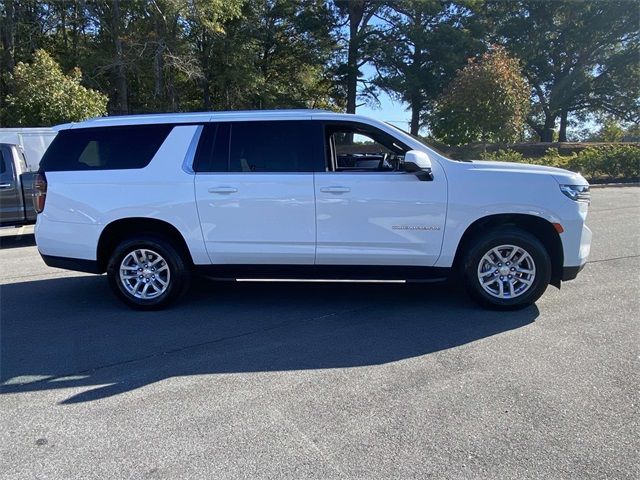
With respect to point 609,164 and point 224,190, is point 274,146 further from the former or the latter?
point 609,164

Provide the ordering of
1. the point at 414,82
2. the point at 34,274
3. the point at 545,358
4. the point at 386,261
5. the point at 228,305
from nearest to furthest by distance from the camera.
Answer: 1. the point at 545,358
2. the point at 386,261
3. the point at 228,305
4. the point at 34,274
5. the point at 414,82

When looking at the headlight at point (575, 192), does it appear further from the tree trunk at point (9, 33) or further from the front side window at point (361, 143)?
the tree trunk at point (9, 33)

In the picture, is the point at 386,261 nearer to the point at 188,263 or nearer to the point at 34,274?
the point at 188,263

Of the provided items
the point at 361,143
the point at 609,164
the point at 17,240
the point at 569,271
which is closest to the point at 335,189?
the point at 361,143

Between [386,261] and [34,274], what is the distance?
5.10 meters

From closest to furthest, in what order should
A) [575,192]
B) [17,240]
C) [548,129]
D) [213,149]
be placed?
[575,192]
[213,149]
[17,240]
[548,129]

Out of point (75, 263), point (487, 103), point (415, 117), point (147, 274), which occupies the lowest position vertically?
point (147, 274)

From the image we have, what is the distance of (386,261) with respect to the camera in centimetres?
525

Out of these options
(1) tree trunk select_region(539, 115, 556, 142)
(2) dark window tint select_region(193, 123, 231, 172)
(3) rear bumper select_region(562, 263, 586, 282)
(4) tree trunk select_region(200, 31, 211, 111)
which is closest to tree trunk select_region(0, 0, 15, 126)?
(4) tree trunk select_region(200, 31, 211, 111)

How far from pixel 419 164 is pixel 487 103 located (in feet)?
57.3

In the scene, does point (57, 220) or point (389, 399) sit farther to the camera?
point (57, 220)

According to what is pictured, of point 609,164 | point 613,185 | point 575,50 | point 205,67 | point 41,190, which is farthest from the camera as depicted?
point 575,50

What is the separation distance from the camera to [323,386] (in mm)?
3762

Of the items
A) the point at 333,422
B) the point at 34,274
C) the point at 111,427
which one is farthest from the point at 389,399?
the point at 34,274
